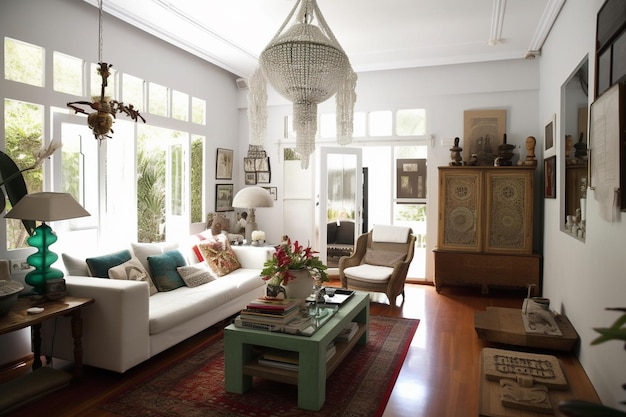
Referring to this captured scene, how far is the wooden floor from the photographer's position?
2840 mm

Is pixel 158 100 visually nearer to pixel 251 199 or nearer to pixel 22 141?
pixel 251 199

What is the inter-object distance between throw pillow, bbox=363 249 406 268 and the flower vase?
245 centimetres

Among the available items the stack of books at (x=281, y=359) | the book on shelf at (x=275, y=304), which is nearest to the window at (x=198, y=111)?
the book on shelf at (x=275, y=304)

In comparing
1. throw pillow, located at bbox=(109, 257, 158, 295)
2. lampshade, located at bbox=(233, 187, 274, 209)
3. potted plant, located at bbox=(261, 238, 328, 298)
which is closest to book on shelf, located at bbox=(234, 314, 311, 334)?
potted plant, located at bbox=(261, 238, 328, 298)

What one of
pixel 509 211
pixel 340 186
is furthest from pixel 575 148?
pixel 340 186

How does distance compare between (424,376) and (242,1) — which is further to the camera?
(242,1)

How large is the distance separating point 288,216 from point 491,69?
3706mm

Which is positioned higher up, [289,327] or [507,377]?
[289,327]

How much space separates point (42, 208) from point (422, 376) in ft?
9.95

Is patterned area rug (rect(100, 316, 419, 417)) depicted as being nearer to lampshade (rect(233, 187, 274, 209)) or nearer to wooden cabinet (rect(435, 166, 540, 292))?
lampshade (rect(233, 187, 274, 209))

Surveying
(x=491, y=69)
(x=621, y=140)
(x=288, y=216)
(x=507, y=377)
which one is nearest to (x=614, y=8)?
(x=621, y=140)

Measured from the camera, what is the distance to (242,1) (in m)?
4.36

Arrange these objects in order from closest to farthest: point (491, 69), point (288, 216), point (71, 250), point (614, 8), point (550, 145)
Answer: point (614, 8)
point (71, 250)
point (550, 145)
point (491, 69)
point (288, 216)

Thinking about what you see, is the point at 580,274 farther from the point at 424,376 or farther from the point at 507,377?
the point at 424,376
